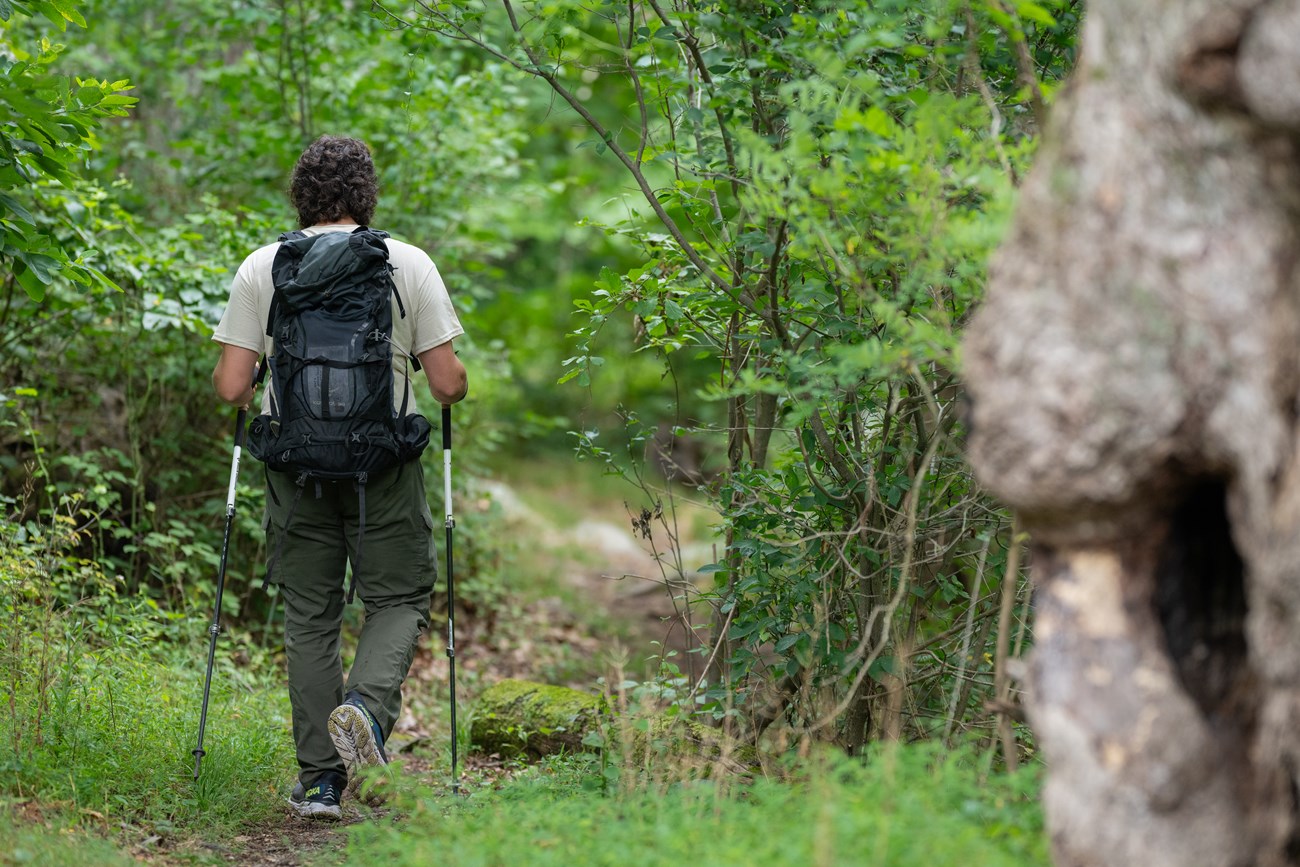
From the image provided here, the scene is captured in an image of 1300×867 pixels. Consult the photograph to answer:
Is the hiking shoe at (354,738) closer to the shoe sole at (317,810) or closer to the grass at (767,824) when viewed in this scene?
the shoe sole at (317,810)

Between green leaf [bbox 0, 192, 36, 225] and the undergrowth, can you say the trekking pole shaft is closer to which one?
the undergrowth

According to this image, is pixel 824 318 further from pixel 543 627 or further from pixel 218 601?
pixel 543 627

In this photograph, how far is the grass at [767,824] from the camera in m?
2.80

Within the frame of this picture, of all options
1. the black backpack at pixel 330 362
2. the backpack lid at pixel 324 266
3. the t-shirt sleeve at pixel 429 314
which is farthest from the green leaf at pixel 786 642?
the backpack lid at pixel 324 266

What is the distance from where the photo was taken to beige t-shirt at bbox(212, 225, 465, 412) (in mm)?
4711

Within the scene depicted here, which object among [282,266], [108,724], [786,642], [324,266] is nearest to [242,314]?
[282,266]

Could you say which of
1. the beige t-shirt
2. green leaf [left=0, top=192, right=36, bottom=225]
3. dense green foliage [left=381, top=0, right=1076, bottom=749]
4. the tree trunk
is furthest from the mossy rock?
the tree trunk

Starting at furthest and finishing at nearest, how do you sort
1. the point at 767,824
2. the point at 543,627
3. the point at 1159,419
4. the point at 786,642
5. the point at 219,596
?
the point at 543,627 → the point at 219,596 → the point at 786,642 → the point at 767,824 → the point at 1159,419

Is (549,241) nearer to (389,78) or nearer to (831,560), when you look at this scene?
(389,78)

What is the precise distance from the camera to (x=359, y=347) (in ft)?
15.0

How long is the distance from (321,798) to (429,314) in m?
1.94

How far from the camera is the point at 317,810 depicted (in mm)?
4684

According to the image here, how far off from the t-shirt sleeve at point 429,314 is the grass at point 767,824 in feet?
5.75

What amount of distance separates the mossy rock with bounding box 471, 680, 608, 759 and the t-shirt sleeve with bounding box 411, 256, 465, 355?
6.36 feet
